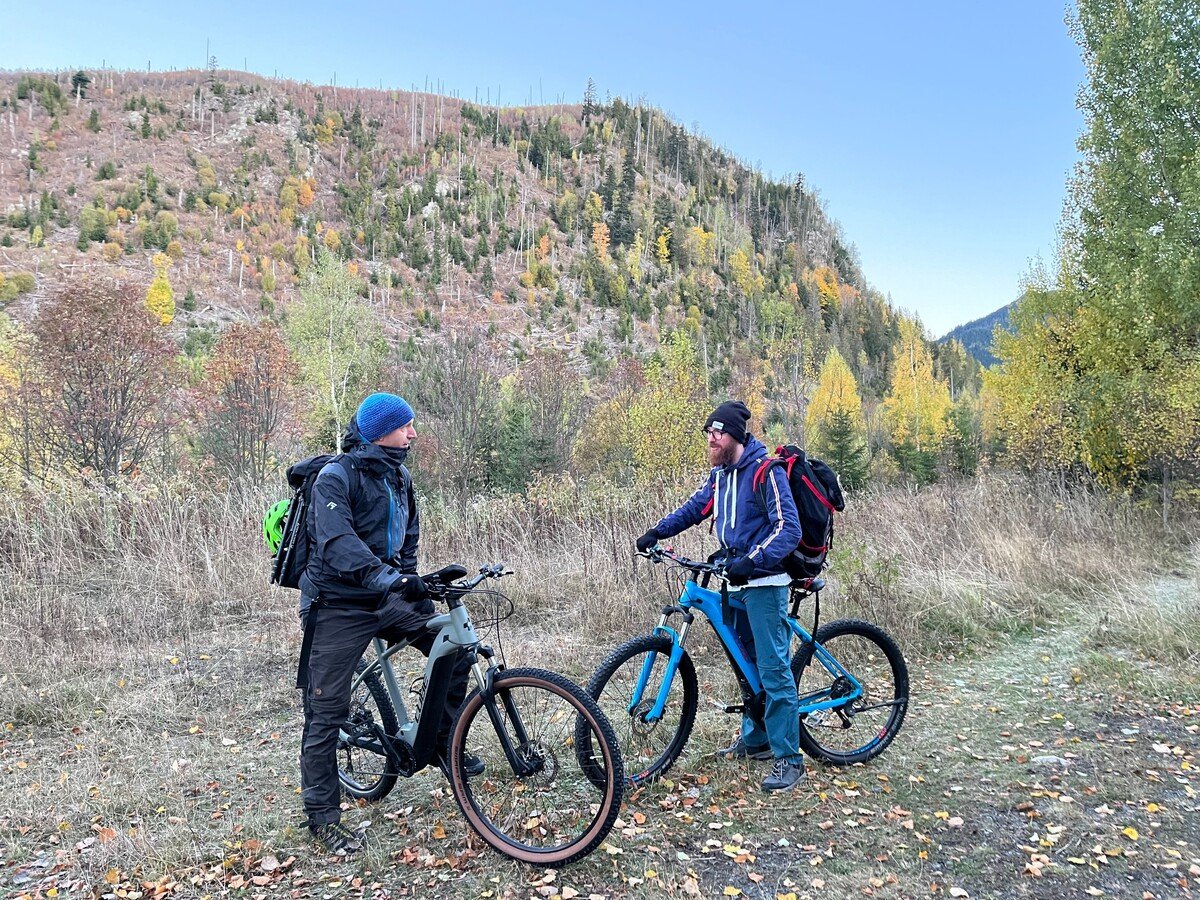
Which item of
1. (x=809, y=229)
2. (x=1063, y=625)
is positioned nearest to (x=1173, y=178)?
(x=1063, y=625)

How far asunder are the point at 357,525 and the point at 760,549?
6.28 feet

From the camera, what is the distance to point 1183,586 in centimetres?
807

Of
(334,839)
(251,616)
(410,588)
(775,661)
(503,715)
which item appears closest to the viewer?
(410,588)

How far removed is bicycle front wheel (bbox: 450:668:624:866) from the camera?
3139mm

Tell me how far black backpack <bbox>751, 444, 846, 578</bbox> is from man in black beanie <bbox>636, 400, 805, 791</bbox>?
65 mm

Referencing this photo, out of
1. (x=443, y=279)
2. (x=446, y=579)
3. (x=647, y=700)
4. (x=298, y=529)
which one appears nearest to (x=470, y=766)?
(x=446, y=579)

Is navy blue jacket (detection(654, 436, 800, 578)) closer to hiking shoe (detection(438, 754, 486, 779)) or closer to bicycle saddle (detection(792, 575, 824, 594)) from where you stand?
bicycle saddle (detection(792, 575, 824, 594))

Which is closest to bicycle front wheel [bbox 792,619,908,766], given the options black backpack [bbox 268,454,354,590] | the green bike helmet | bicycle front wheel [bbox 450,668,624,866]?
bicycle front wheel [bbox 450,668,624,866]

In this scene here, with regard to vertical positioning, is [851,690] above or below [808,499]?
below

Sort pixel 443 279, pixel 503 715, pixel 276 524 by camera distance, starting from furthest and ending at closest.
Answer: pixel 443 279 → pixel 276 524 → pixel 503 715

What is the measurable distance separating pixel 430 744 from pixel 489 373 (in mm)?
19216

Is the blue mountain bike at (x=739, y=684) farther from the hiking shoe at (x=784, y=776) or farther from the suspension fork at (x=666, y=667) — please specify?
the hiking shoe at (x=784, y=776)

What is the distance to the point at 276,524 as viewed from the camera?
3.67m

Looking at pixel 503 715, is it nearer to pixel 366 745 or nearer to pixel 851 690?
pixel 366 745
